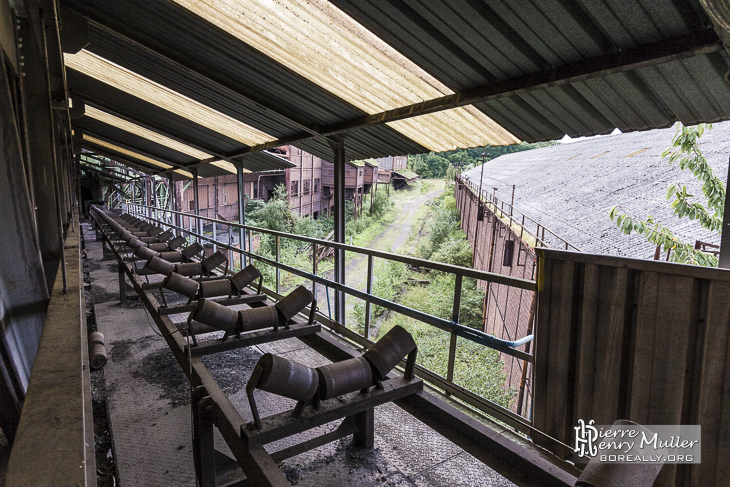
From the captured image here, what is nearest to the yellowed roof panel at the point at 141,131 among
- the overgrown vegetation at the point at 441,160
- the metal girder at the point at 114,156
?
the metal girder at the point at 114,156

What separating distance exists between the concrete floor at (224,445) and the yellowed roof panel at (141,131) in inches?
314

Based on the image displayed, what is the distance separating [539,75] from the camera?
316cm

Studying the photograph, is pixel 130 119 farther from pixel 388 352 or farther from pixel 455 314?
pixel 388 352

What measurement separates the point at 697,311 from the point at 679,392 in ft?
1.08

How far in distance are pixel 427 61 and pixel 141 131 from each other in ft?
31.9

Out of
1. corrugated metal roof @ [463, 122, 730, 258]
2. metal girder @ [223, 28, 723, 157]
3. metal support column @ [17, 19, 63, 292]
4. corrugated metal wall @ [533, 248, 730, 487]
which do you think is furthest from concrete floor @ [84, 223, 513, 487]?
corrugated metal roof @ [463, 122, 730, 258]

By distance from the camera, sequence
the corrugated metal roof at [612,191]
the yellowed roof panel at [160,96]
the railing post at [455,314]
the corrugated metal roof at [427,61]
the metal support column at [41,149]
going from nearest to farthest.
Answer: the corrugated metal roof at [427,61], the railing post at [455,314], the metal support column at [41,149], the yellowed roof panel at [160,96], the corrugated metal roof at [612,191]

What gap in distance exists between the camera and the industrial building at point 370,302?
153 cm

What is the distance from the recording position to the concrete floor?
2.25 meters

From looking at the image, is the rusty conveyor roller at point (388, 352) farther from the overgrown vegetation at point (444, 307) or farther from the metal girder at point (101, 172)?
the metal girder at point (101, 172)

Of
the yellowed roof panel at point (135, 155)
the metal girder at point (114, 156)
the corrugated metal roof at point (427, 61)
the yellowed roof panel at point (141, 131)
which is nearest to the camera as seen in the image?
the corrugated metal roof at point (427, 61)

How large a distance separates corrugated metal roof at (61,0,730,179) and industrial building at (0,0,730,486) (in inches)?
0.8

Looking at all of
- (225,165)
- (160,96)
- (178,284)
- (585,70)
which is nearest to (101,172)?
(225,165)

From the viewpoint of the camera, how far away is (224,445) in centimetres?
265
